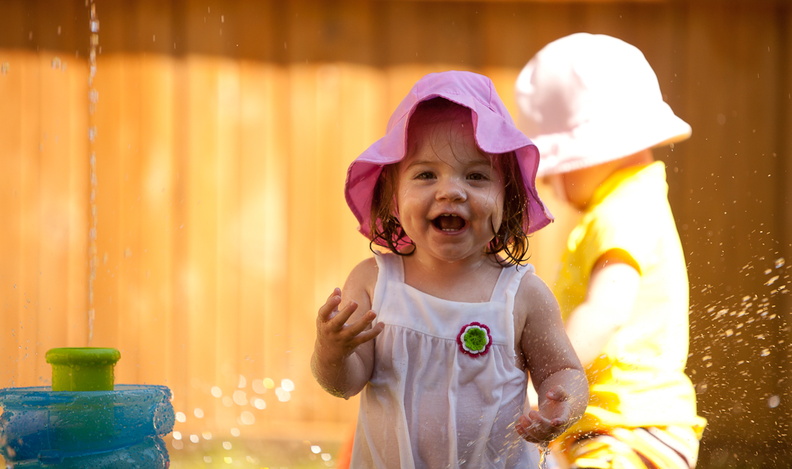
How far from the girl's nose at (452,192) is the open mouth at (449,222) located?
5 cm

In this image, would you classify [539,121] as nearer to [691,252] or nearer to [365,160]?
[365,160]

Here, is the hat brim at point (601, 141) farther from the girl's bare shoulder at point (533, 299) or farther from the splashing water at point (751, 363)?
the splashing water at point (751, 363)

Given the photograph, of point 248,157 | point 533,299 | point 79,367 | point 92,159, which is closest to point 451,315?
point 533,299

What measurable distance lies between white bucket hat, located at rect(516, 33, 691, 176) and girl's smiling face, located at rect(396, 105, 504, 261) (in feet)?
2.91

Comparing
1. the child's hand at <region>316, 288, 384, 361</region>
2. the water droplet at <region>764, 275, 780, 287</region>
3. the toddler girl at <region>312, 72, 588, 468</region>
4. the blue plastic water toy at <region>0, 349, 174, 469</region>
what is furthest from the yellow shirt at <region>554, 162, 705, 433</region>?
the water droplet at <region>764, 275, 780, 287</region>

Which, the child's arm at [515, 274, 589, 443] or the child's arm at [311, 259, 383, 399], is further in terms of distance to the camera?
the child's arm at [515, 274, 589, 443]

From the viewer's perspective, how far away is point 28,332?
4.58 metres

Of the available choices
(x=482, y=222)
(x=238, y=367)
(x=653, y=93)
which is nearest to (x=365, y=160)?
(x=482, y=222)

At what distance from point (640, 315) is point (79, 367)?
57.2 inches

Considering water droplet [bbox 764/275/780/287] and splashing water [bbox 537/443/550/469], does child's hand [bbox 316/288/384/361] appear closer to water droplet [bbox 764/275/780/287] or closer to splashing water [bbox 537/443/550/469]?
splashing water [bbox 537/443/550/469]

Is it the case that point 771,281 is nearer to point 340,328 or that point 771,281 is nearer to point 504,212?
point 504,212

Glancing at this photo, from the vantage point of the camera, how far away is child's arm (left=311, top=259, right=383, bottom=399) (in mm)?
1703

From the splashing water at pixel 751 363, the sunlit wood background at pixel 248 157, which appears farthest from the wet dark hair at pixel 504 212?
the sunlit wood background at pixel 248 157

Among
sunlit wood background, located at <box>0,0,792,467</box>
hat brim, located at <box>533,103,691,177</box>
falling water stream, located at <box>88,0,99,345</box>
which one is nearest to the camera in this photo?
hat brim, located at <box>533,103,691,177</box>
